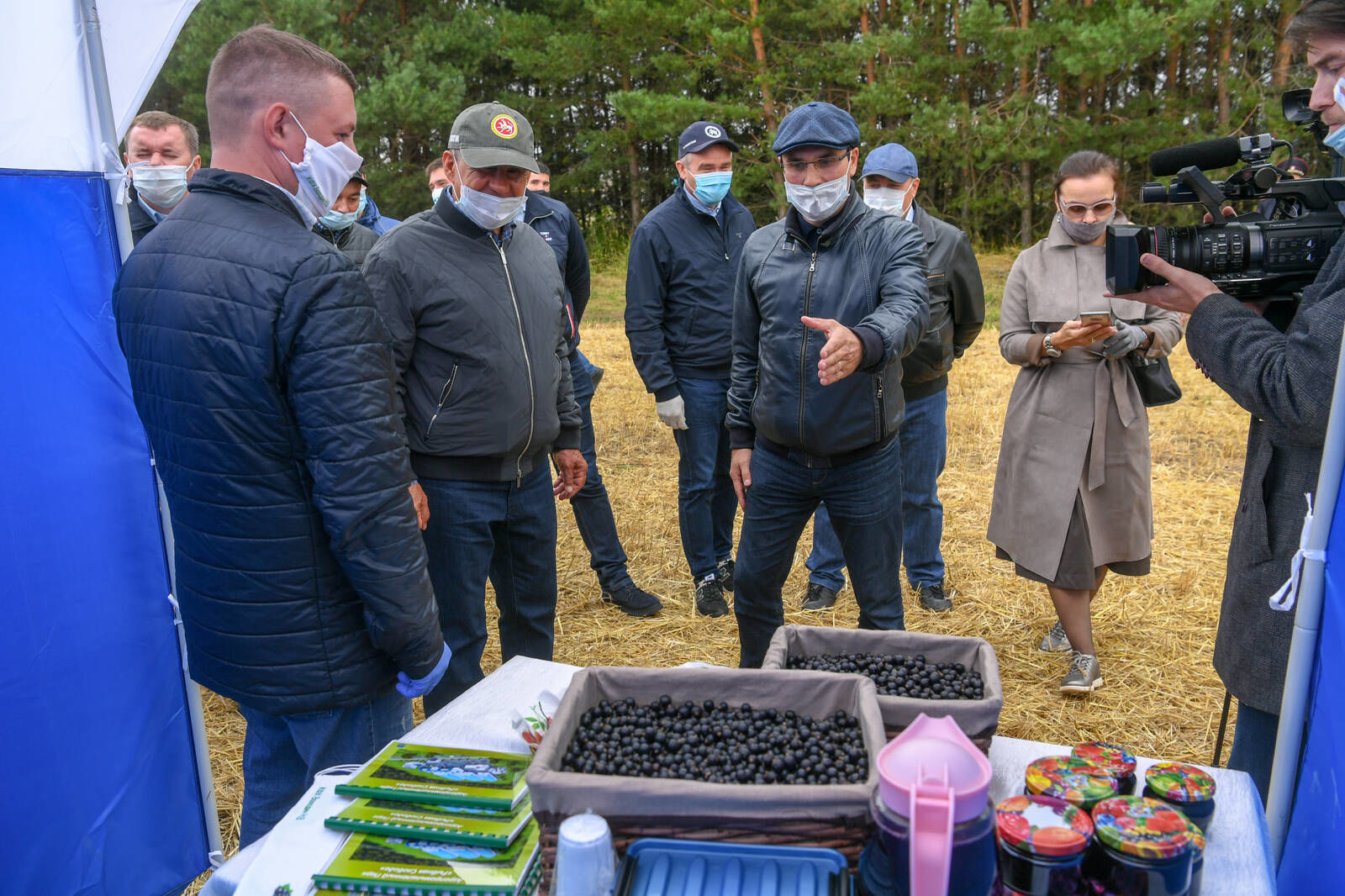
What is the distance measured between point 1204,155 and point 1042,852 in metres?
1.73

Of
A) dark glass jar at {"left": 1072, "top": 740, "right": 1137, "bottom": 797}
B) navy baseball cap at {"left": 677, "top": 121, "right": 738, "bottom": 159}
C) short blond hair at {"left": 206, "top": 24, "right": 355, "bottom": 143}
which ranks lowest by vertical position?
dark glass jar at {"left": 1072, "top": 740, "right": 1137, "bottom": 797}

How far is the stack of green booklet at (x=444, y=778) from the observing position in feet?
5.32

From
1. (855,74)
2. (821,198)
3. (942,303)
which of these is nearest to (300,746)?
(821,198)

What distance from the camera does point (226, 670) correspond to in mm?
2055

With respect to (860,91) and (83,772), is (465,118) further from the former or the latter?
(860,91)

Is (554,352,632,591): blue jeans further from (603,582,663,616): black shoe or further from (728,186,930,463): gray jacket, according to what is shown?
(728,186,930,463): gray jacket

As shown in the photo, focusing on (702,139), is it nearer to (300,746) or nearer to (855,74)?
(300,746)

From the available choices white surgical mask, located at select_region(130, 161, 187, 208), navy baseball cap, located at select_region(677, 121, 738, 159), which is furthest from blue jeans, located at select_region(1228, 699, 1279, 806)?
white surgical mask, located at select_region(130, 161, 187, 208)

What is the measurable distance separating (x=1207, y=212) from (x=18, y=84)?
2661mm

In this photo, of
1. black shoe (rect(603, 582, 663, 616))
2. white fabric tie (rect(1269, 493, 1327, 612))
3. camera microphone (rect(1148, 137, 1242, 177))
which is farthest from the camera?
black shoe (rect(603, 582, 663, 616))

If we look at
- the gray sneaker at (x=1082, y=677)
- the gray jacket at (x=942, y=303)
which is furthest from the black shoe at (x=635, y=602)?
the gray sneaker at (x=1082, y=677)

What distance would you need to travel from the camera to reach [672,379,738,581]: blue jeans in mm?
4605

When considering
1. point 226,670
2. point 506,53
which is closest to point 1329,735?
point 226,670

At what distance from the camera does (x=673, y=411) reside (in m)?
4.55
